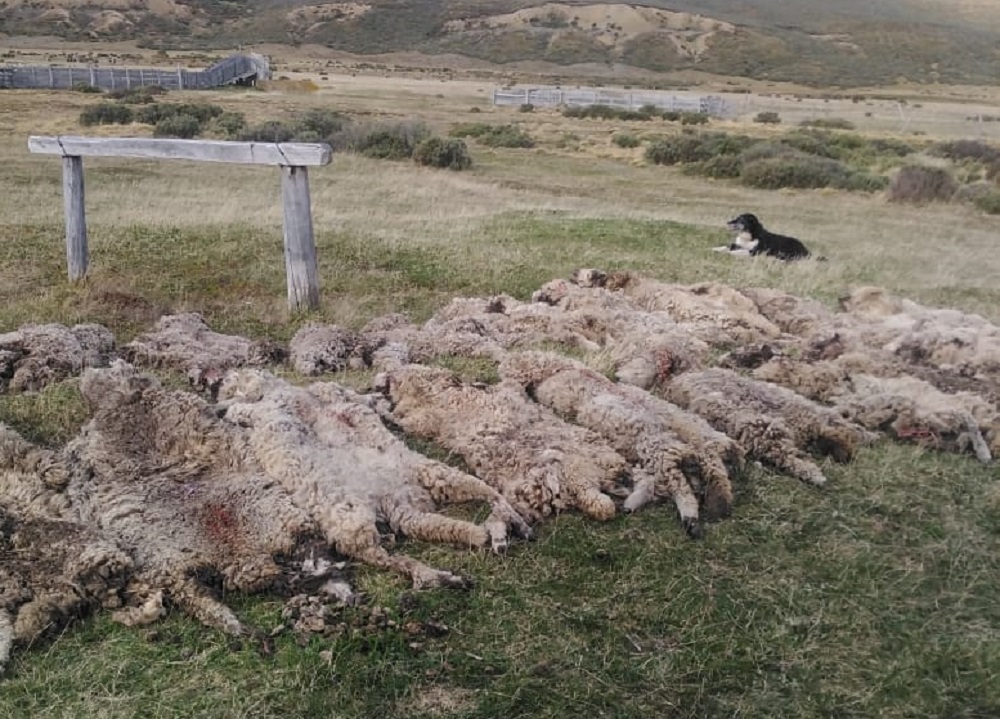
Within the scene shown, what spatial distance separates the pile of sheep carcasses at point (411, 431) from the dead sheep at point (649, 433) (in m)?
0.02

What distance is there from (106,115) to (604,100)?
27.6 m

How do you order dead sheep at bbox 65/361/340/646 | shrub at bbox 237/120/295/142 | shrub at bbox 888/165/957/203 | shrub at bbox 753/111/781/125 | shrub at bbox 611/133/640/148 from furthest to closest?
shrub at bbox 753/111/781/125 < shrub at bbox 611/133/640/148 < shrub at bbox 237/120/295/142 < shrub at bbox 888/165/957/203 < dead sheep at bbox 65/361/340/646

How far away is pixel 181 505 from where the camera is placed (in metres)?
4.66

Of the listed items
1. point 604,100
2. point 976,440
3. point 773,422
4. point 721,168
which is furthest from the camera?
point 604,100

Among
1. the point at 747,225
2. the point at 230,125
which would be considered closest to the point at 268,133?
the point at 230,125

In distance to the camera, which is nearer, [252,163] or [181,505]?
[181,505]

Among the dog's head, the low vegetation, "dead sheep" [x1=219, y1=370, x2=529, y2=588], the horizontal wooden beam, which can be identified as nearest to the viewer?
"dead sheep" [x1=219, y1=370, x2=529, y2=588]

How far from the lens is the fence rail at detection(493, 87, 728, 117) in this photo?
4788 centimetres

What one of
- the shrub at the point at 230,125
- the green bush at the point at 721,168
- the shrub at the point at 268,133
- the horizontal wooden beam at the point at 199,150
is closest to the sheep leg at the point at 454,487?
the horizontal wooden beam at the point at 199,150

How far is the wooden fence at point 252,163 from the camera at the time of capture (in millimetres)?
8828

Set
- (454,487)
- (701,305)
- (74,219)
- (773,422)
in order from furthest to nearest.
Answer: (74,219)
(701,305)
(773,422)
(454,487)

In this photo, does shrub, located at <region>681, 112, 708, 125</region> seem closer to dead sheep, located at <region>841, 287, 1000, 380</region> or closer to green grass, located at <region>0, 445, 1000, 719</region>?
dead sheep, located at <region>841, 287, 1000, 380</region>

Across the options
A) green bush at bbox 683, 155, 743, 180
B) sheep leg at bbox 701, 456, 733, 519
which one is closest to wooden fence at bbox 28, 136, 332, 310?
sheep leg at bbox 701, 456, 733, 519

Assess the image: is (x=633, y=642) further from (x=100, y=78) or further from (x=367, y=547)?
(x=100, y=78)
